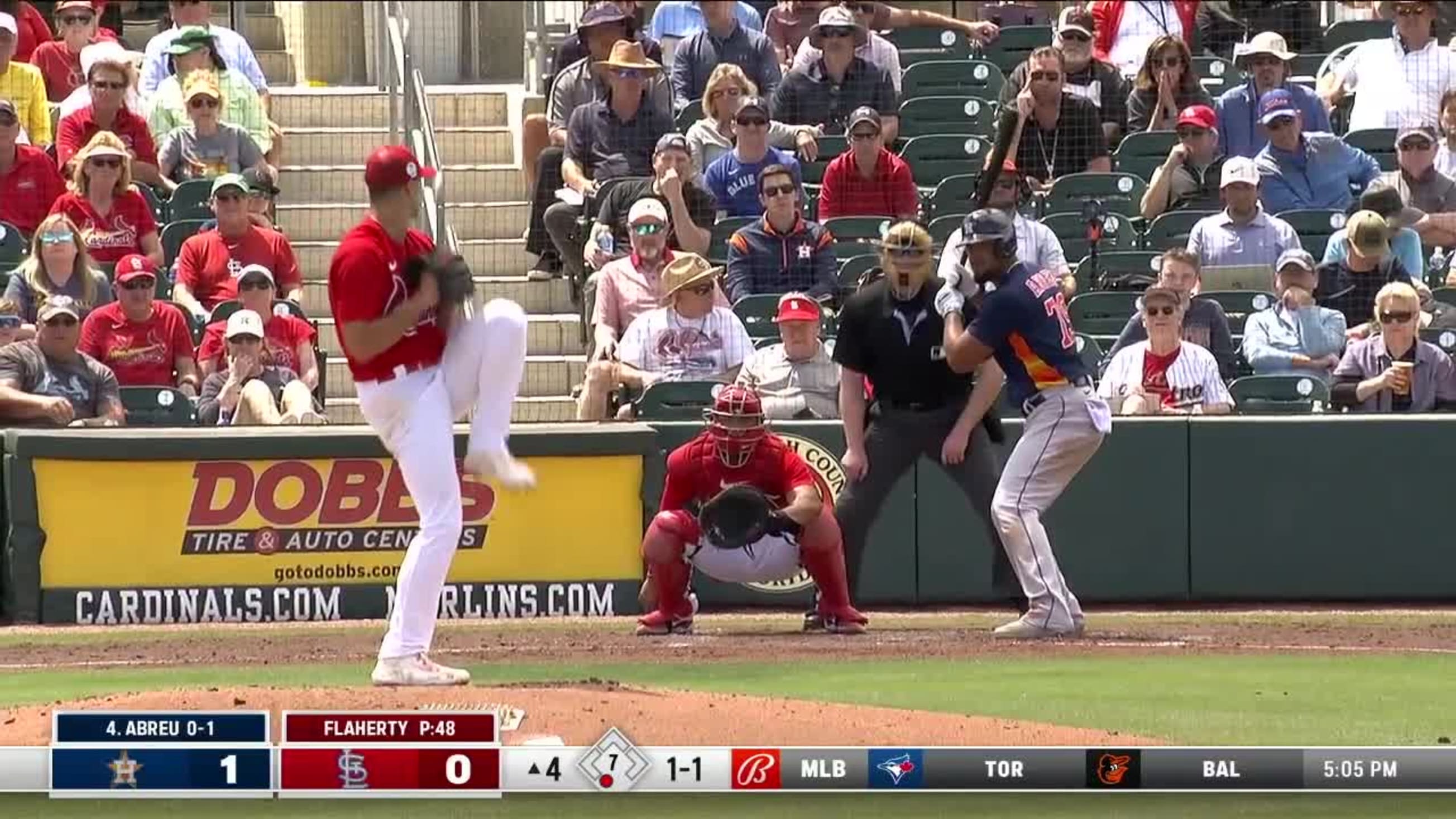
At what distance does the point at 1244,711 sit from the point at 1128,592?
4463mm

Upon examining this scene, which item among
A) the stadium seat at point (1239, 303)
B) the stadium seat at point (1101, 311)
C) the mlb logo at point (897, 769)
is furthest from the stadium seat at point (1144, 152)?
the mlb logo at point (897, 769)

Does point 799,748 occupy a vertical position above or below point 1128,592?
above

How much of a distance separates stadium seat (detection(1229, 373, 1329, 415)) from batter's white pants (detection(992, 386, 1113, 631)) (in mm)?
3143

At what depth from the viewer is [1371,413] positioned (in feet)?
44.8

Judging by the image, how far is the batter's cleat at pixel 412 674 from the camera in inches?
354

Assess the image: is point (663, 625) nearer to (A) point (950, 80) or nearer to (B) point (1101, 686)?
(B) point (1101, 686)

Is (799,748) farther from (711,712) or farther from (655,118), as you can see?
(655,118)

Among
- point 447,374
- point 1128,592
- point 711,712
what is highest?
point 447,374

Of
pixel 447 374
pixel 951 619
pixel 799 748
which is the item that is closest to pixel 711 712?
pixel 799 748

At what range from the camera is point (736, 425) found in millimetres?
11328

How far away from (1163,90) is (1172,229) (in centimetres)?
147

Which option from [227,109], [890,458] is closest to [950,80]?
[227,109]

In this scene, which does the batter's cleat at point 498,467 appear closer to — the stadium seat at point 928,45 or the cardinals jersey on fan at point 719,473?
the cardinals jersey on fan at point 719,473

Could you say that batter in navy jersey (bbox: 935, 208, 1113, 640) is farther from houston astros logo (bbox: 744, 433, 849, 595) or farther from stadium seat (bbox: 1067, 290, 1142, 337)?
stadium seat (bbox: 1067, 290, 1142, 337)
